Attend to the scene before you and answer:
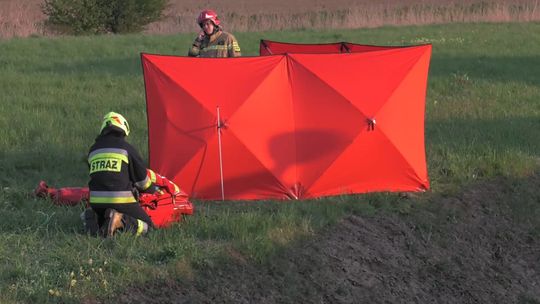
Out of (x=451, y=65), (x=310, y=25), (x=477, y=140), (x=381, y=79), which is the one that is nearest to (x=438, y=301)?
(x=381, y=79)

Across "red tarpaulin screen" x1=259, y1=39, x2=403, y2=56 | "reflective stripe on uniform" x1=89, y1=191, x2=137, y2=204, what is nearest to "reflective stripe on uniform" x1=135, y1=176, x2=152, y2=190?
"reflective stripe on uniform" x1=89, y1=191, x2=137, y2=204

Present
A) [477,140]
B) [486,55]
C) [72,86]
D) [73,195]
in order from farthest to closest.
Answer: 1. [486,55]
2. [72,86]
3. [477,140]
4. [73,195]

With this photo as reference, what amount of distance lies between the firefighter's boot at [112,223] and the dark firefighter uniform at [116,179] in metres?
0.01

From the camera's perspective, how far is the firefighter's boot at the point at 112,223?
7316mm

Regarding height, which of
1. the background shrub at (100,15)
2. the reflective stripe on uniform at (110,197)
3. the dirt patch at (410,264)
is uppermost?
the background shrub at (100,15)

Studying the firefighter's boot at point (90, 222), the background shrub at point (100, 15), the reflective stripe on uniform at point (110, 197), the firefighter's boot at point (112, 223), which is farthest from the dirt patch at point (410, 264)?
the background shrub at point (100, 15)

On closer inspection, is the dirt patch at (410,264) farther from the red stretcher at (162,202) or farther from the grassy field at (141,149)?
the red stretcher at (162,202)

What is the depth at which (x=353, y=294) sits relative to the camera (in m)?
7.22

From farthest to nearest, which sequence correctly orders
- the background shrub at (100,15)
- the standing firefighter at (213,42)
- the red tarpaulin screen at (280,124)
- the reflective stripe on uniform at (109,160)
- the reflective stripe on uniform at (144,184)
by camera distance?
the background shrub at (100,15)
the standing firefighter at (213,42)
the red tarpaulin screen at (280,124)
the reflective stripe on uniform at (144,184)
the reflective stripe on uniform at (109,160)

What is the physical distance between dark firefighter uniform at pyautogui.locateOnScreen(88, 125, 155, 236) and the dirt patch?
109 cm

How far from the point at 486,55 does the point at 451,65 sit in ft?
6.56

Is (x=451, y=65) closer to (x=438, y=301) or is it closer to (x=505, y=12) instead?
(x=438, y=301)

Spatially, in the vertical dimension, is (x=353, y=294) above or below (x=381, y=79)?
below

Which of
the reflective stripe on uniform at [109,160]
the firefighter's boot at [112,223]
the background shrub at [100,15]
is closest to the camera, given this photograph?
the firefighter's boot at [112,223]
